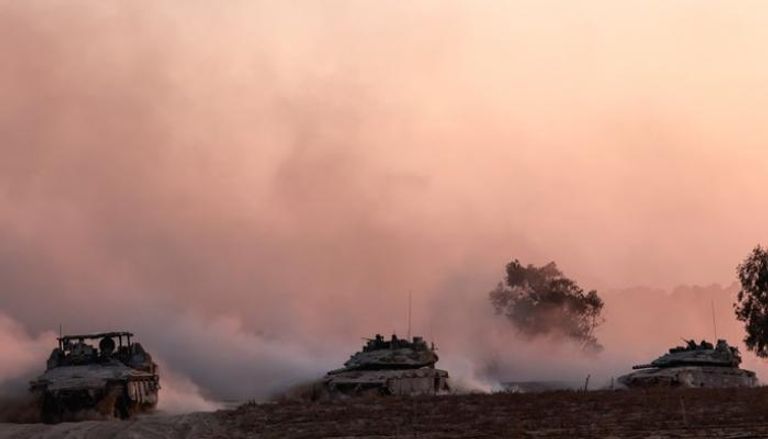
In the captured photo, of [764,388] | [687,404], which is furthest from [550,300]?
[687,404]

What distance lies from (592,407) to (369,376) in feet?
49.0

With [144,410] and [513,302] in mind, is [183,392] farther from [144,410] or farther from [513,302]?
[513,302]

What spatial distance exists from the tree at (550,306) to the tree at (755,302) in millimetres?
27400

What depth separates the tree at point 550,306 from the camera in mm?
92250

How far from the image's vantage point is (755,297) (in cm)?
6356

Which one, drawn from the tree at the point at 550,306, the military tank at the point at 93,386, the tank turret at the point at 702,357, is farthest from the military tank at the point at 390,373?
the tree at the point at 550,306

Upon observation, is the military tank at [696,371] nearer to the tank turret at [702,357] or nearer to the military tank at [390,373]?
the tank turret at [702,357]

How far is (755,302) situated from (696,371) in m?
16.8

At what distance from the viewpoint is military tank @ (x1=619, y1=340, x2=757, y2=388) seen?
47594mm

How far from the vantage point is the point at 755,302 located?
2499 inches

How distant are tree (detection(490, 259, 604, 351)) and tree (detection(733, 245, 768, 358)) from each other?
27400mm

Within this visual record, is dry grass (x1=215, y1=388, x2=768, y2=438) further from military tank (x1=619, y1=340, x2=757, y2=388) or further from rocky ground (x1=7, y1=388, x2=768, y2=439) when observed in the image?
military tank (x1=619, y1=340, x2=757, y2=388)

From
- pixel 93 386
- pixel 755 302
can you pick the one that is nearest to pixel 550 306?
pixel 755 302

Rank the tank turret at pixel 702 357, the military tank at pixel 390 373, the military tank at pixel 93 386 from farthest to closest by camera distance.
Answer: the tank turret at pixel 702 357 < the military tank at pixel 390 373 < the military tank at pixel 93 386
